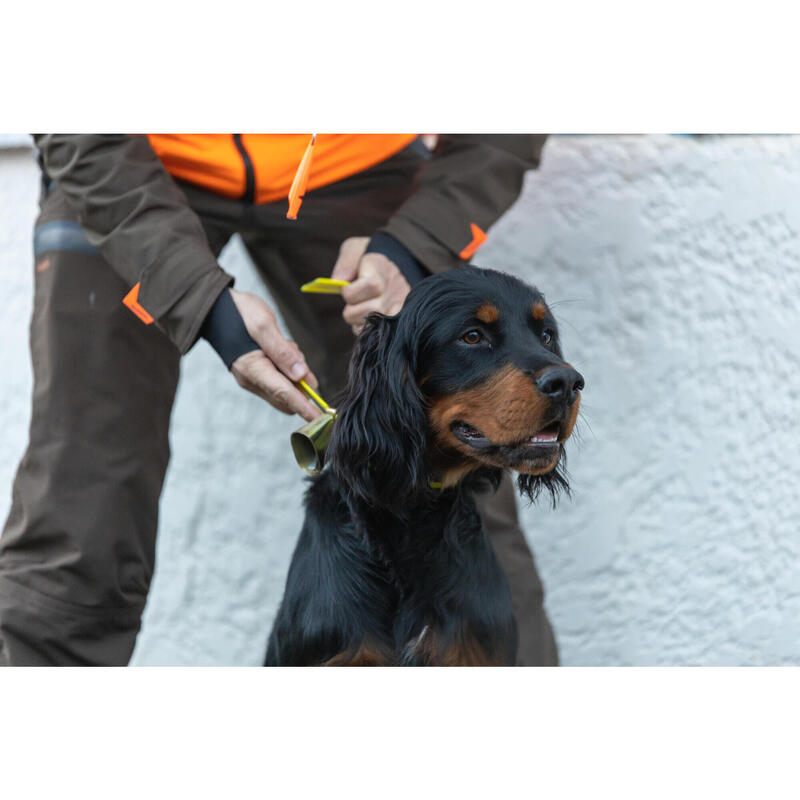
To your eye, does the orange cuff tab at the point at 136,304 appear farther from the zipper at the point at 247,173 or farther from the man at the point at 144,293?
the zipper at the point at 247,173

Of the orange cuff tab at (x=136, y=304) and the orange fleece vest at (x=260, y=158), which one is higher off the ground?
the orange fleece vest at (x=260, y=158)

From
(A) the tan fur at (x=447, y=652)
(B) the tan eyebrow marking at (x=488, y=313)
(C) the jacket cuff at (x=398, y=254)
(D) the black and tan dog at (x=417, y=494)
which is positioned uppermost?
(B) the tan eyebrow marking at (x=488, y=313)

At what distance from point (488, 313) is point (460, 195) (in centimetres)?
57

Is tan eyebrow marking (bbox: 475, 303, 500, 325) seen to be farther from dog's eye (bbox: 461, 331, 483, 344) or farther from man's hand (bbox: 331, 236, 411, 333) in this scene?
man's hand (bbox: 331, 236, 411, 333)

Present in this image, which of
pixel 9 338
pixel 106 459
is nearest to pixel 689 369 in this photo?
pixel 106 459

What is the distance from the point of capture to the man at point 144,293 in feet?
7.06

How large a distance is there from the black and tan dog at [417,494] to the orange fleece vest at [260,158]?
49cm

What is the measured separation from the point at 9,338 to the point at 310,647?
76.3 inches

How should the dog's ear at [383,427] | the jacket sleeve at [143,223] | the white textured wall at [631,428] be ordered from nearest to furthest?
the dog's ear at [383,427]
the jacket sleeve at [143,223]
the white textured wall at [631,428]

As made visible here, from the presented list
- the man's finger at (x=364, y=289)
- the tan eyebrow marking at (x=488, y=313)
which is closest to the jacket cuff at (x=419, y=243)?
the man's finger at (x=364, y=289)

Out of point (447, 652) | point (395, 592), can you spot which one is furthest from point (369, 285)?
point (447, 652)

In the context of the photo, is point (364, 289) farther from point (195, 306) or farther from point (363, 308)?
point (195, 306)

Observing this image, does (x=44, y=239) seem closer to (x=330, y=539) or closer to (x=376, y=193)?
(x=376, y=193)

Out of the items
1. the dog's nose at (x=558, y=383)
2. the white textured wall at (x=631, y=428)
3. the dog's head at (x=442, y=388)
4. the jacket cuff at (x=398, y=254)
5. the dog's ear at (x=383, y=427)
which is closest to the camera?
the dog's nose at (x=558, y=383)
